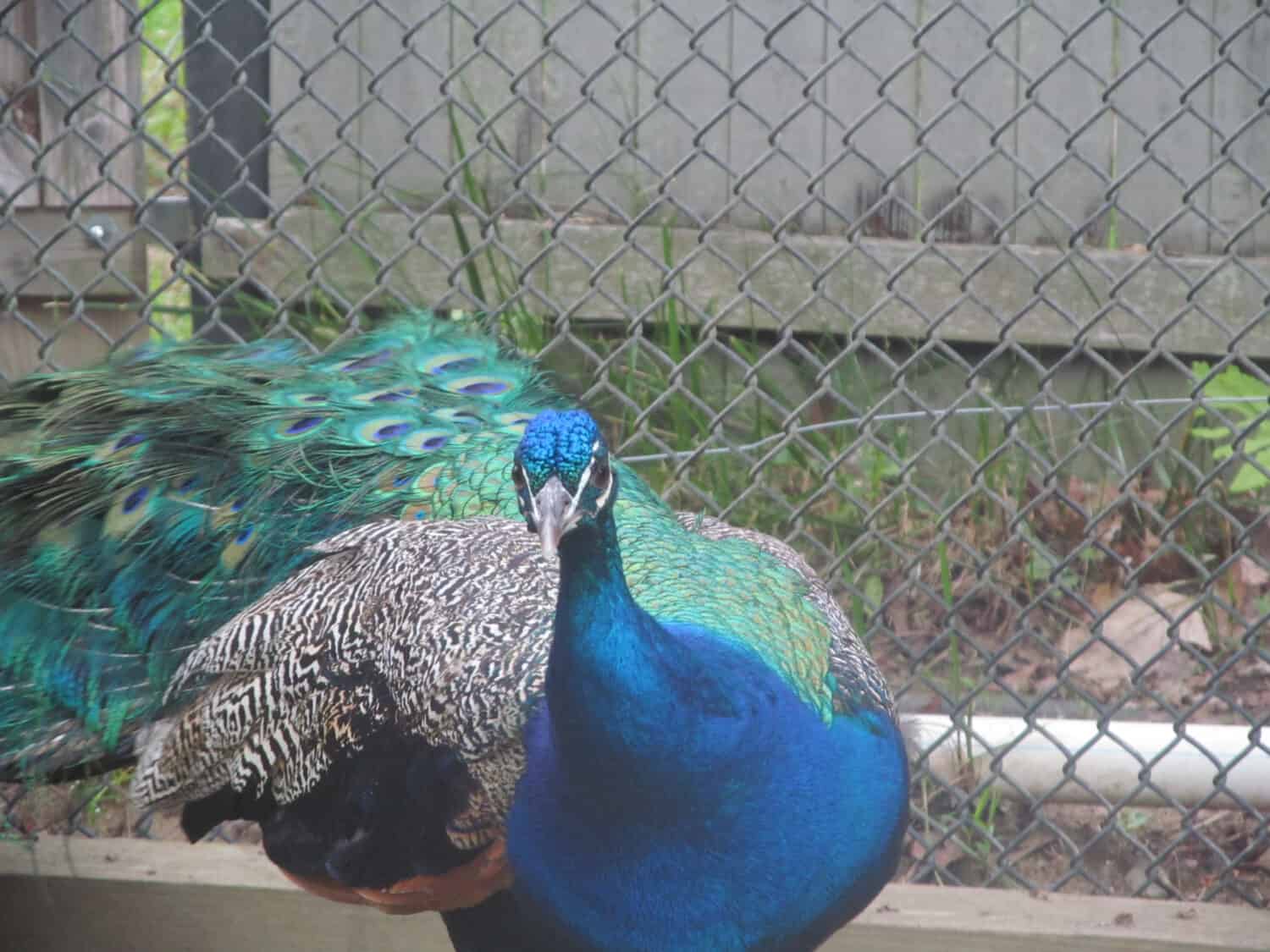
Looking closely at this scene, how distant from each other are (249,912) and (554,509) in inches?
51.2

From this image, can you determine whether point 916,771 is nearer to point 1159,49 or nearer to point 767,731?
point 767,731

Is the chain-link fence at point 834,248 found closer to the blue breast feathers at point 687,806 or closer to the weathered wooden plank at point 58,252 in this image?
the weathered wooden plank at point 58,252

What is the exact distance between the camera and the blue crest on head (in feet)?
5.16

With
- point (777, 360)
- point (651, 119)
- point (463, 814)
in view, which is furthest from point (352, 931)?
point (651, 119)

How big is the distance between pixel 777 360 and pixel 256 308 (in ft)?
4.22

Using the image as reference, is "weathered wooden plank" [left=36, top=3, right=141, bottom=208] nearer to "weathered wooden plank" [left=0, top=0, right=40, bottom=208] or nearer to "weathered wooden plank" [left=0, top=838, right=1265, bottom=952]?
"weathered wooden plank" [left=0, top=0, right=40, bottom=208]

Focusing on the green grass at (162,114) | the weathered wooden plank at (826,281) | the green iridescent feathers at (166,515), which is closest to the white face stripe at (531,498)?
the green iridescent feathers at (166,515)

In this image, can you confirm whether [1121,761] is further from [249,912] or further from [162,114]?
[162,114]

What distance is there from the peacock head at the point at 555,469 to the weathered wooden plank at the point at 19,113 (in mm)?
1825

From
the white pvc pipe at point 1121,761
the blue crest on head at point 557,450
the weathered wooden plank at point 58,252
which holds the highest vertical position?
the blue crest on head at point 557,450

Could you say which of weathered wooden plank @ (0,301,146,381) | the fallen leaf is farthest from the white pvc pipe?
weathered wooden plank @ (0,301,146,381)

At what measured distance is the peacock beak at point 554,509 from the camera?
1.56 m

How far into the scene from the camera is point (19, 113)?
322 cm

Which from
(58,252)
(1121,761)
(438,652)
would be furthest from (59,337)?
(1121,761)
